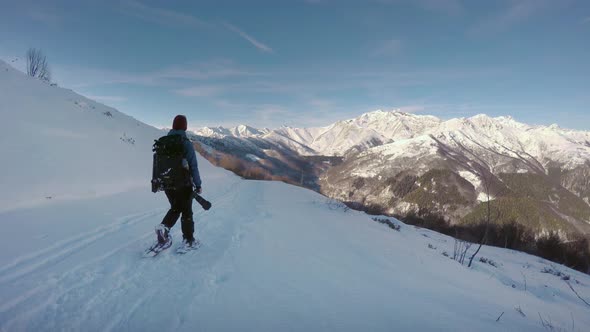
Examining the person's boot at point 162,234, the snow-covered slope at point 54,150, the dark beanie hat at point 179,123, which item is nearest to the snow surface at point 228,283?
the person's boot at point 162,234

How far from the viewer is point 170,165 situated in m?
4.83

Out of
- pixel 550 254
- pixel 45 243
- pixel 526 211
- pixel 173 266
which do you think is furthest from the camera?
pixel 526 211

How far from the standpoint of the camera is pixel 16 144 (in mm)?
9320

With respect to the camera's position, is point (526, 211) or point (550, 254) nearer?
point (550, 254)

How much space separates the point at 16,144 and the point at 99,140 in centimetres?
435

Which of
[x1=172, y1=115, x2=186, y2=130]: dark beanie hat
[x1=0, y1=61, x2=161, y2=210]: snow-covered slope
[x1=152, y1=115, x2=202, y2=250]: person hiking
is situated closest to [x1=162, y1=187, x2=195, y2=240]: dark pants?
[x1=152, y1=115, x2=202, y2=250]: person hiking

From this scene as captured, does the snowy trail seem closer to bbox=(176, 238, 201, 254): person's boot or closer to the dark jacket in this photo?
bbox=(176, 238, 201, 254): person's boot

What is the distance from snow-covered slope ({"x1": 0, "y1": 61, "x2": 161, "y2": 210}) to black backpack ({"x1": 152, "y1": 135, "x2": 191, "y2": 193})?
4804 mm

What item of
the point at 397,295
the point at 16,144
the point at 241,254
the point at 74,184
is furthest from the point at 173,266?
the point at 16,144

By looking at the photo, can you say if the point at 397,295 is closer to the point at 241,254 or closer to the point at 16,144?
the point at 241,254

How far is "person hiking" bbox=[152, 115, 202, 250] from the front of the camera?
4914 millimetres

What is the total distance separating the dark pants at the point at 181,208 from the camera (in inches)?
197

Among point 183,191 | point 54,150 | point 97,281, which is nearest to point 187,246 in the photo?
point 183,191

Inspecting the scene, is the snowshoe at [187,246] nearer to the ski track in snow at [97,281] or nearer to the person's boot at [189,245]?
the person's boot at [189,245]
